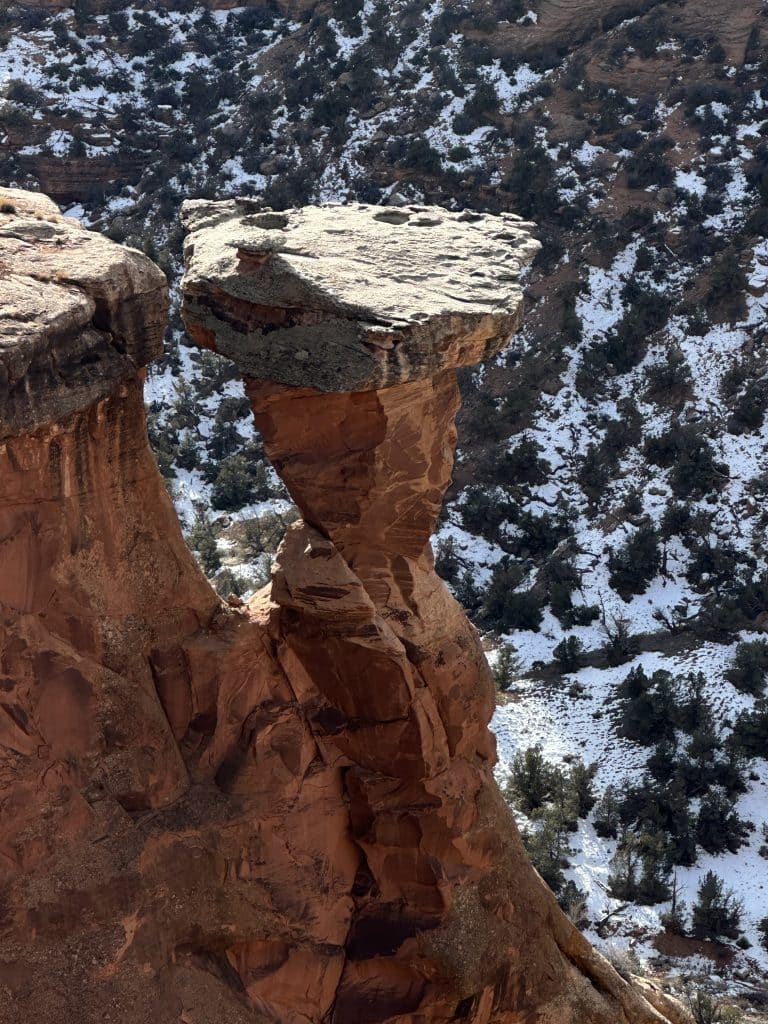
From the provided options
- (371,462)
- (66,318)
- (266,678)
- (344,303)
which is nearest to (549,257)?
(371,462)

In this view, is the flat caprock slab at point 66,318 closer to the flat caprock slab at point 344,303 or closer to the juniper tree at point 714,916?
the flat caprock slab at point 344,303


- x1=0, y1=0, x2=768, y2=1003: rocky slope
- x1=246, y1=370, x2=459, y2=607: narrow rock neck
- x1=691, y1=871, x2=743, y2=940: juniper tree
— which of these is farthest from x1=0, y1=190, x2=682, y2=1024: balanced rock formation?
x1=0, y1=0, x2=768, y2=1003: rocky slope

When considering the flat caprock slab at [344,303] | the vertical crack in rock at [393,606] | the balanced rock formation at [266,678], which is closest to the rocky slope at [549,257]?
the vertical crack in rock at [393,606]

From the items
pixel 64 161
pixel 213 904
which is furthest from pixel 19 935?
pixel 64 161

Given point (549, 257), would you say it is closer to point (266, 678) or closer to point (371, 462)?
point (371, 462)

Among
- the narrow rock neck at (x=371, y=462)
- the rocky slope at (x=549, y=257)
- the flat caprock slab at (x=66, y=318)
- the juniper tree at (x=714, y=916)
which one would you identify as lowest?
the juniper tree at (x=714, y=916)

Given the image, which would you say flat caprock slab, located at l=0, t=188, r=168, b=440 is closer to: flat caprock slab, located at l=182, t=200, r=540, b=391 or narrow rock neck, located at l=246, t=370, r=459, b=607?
flat caprock slab, located at l=182, t=200, r=540, b=391
